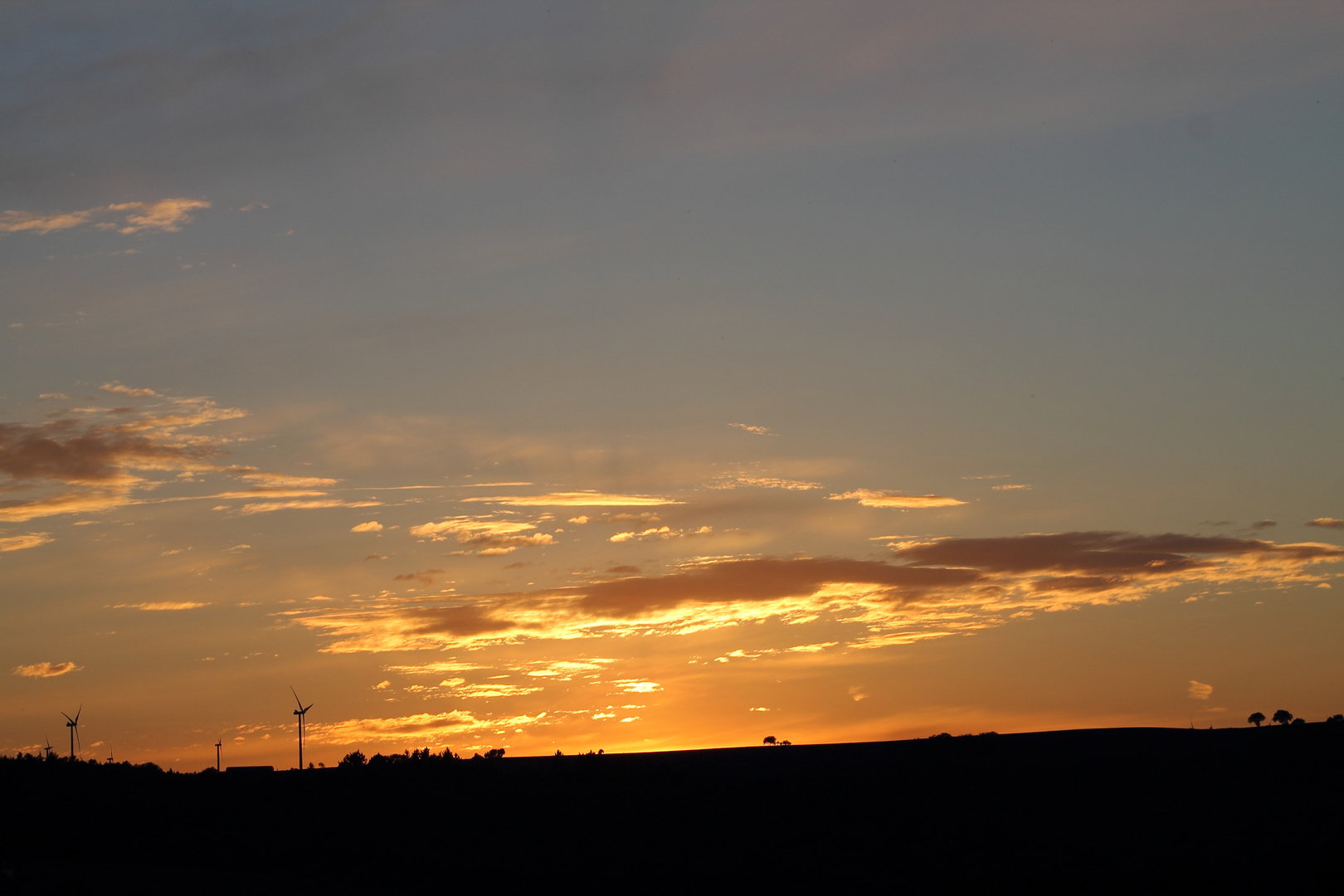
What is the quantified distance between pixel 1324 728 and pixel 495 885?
68.9 m

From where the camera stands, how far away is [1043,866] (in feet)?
228

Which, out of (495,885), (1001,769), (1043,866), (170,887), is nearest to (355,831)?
(495,885)

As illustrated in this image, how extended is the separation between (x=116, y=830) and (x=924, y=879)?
4516cm

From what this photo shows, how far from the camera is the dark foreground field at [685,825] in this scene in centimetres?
6625

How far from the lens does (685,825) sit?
249 feet

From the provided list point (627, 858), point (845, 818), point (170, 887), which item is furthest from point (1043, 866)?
point (170, 887)

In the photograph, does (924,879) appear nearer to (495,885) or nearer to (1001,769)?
(495,885)

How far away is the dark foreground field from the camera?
66.2 m

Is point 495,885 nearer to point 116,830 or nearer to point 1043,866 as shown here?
point 116,830

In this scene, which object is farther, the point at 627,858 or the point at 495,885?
the point at 627,858

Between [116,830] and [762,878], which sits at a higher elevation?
[116,830]

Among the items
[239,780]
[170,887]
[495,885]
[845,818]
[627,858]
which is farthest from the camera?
[239,780]

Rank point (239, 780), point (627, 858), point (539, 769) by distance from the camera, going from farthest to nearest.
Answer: point (539, 769) < point (239, 780) < point (627, 858)

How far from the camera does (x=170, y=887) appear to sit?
2200 inches
